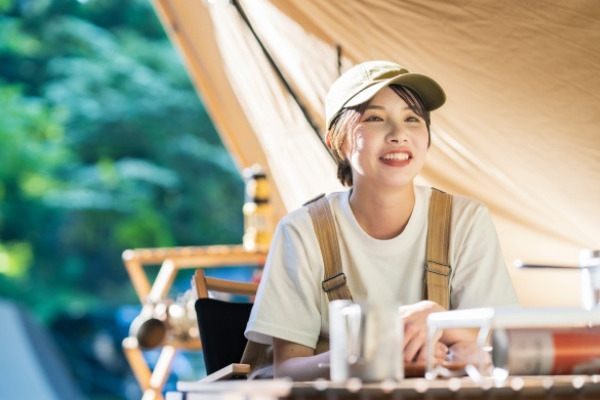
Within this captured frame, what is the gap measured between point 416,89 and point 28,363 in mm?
6336

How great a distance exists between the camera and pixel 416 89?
64.3 inches

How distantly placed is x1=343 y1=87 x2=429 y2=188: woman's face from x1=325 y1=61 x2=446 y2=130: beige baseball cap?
1.1 inches

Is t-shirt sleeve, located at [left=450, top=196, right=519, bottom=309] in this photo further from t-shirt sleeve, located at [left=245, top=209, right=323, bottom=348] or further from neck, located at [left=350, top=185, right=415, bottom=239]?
t-shirt sleeve, located at [left=245, top=209, right=323, bottom=348]

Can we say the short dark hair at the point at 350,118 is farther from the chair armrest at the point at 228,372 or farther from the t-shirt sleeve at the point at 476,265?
the chair armrest at the point at 228,372

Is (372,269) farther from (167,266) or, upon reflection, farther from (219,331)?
(167,266)

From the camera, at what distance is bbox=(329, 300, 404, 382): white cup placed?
101cm

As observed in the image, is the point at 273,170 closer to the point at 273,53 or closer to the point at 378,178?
the point at 273,53

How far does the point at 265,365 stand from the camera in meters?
1.71

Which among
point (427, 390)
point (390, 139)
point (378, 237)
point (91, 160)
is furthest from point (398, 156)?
point (91, 160)

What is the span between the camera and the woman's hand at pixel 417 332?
1357 mm

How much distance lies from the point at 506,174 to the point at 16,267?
25.4 feet

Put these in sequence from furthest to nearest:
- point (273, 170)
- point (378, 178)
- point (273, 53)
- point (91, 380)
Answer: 1. point (91, 380)
2. point (273, 170)
3. point (273, 53)
4. point (378, 178)

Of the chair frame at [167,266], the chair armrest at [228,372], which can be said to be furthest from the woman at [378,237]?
the chair frame at [167,266]

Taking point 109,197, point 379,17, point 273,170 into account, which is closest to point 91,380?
point 109,197
